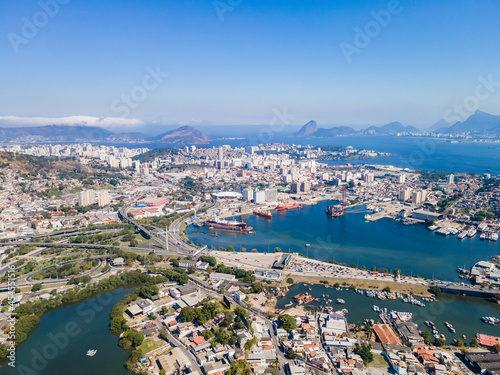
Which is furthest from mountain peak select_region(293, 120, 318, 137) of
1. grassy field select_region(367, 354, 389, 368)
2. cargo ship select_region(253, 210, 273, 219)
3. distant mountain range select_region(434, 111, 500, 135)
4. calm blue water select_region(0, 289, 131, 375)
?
grassy field select_region(367, 354, 389, 368)

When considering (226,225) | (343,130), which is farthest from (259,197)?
(343,130)

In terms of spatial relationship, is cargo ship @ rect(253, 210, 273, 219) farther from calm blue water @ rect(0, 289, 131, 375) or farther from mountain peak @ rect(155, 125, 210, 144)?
mountain peak @ rect(155, 125, 210, 144)

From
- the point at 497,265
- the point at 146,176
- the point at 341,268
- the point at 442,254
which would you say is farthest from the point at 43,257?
the point at 146,176

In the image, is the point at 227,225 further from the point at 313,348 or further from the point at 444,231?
the point at 313,348

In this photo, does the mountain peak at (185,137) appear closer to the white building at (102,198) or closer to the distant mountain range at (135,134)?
the distant mountain range at (135,134)

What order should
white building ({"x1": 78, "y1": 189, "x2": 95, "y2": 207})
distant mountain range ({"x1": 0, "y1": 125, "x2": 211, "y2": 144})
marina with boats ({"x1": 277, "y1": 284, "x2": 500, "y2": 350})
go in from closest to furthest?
1. marina with boats ({"x1": 277, "y1": 284, "x2": 500, "y2": 350})
2. white building ({"x1": 78, "y1": 189, "x2": 95, "y2": 207})
3. distant mountain range ({"x1": 0, "y1": 125, "x2": 211, "y2": 144})
